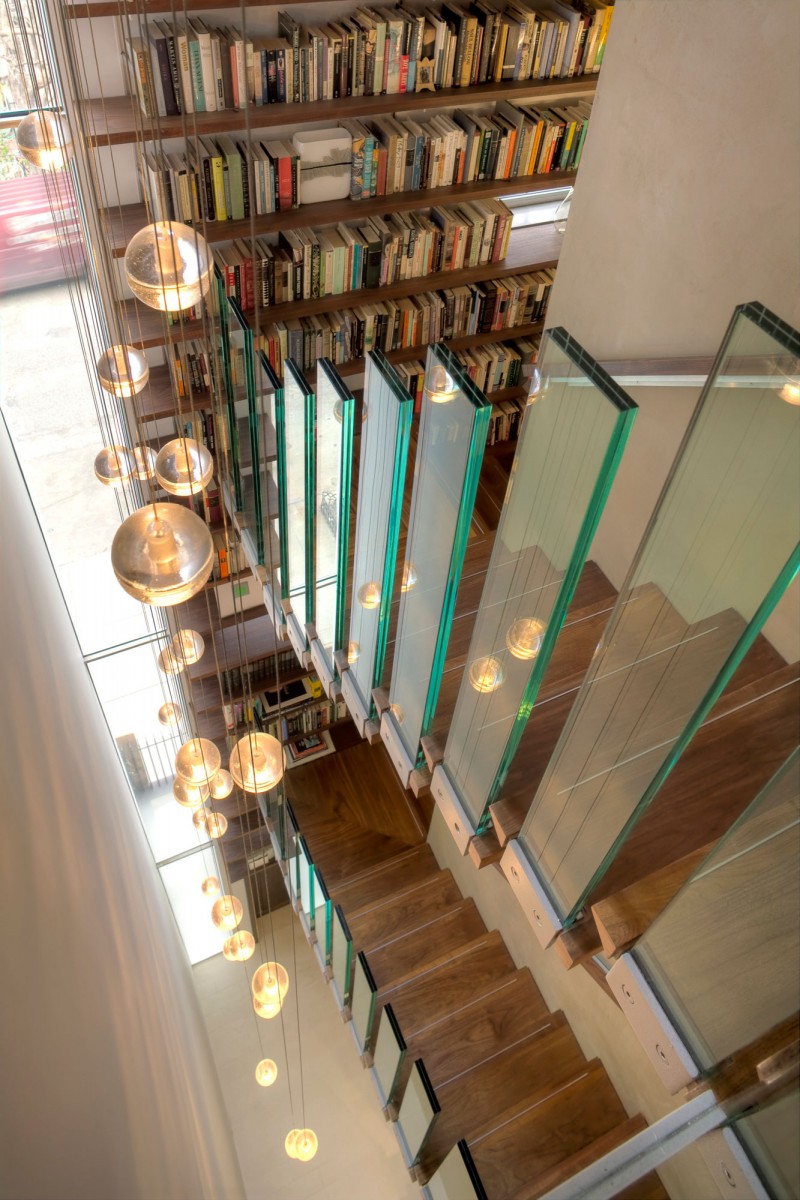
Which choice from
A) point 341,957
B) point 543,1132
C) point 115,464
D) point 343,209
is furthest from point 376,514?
point 543,1132

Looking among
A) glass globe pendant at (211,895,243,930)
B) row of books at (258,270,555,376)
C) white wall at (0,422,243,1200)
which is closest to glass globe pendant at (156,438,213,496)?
white wall at (0,422,243,1200)

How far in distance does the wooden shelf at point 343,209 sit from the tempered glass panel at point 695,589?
2.43m

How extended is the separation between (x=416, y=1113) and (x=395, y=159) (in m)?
4.13

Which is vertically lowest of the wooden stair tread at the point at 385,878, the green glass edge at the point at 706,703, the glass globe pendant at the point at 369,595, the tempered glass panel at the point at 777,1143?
the tempered glass panel at the point at 777,1143

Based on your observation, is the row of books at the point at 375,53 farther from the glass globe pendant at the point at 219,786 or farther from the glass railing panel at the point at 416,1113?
the glass railing panel at the point at 416,1113

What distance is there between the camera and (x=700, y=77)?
2475mm

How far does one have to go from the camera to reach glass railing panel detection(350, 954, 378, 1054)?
3709mm

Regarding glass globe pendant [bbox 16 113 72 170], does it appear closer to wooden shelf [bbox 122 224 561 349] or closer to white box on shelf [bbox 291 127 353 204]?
wooden shelf [bbox 122 224 561 349]

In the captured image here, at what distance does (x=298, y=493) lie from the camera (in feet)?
10.1

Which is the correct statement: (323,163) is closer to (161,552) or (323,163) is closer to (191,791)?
(191,791)

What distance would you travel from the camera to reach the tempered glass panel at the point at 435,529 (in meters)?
1.83

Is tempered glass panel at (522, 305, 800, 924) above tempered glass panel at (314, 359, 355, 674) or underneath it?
underneath

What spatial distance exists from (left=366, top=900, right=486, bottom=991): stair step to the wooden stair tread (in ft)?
1.25

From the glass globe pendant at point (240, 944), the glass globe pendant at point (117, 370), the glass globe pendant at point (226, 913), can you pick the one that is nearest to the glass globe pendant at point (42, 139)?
the glass globe pendant at point (117, 370)
